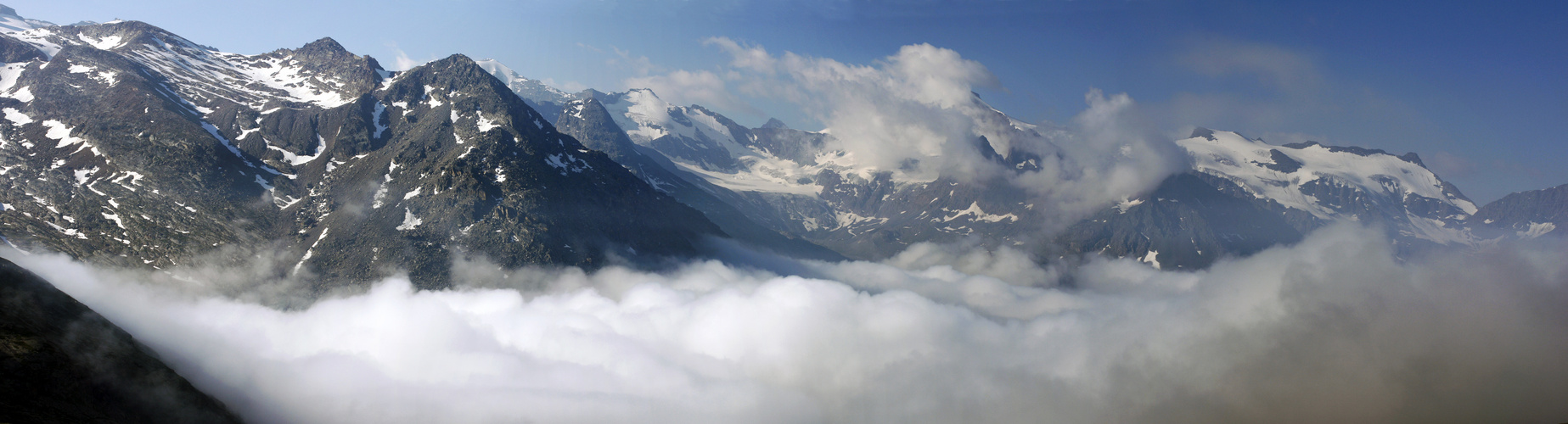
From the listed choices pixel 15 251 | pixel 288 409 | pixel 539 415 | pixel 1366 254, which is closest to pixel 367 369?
pixel 288 409

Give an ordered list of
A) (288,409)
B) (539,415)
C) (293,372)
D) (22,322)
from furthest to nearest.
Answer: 1. (539,415)
2. (293,372)
3. (288,409)
4. (22,322)

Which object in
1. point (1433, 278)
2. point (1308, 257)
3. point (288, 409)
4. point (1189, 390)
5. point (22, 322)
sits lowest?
point (288, 409)

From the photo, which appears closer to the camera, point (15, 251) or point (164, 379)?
point (164, 379)

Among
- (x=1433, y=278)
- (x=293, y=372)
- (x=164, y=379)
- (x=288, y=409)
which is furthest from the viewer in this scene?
(x=293, y=372)

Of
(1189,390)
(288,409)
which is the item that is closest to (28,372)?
(288,409)

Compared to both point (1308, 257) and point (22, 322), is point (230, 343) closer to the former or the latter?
point (22, 322)

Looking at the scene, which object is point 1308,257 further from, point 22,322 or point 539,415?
point 22,322

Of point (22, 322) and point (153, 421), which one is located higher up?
point (22, 322)
